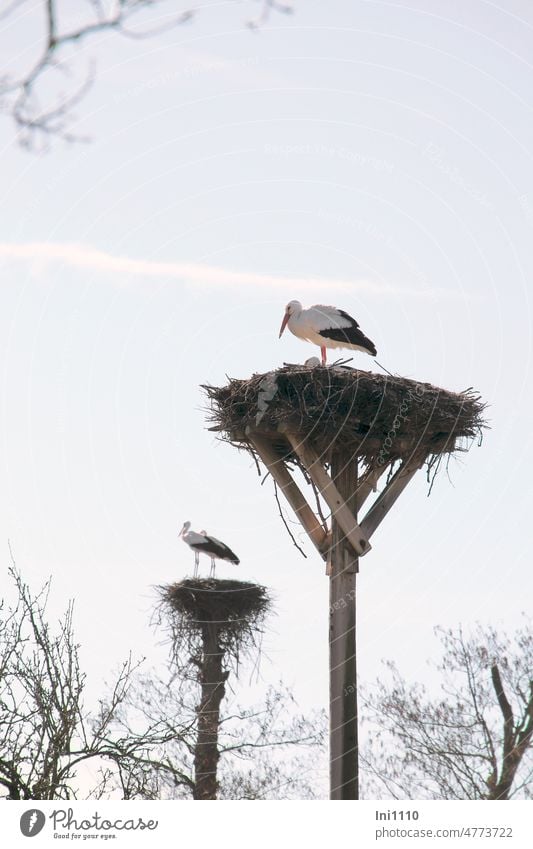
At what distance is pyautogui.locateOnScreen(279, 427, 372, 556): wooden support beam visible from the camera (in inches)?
375

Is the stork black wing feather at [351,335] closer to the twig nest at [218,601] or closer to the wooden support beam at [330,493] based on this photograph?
the wooden support beam at [330,493]

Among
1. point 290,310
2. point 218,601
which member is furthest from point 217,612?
point 290,310

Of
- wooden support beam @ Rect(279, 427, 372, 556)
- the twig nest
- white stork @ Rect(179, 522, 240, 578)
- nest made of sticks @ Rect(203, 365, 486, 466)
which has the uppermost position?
white stork @ Rect(179, 522, 240, 578)

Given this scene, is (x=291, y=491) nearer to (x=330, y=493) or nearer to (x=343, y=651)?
(x=330, y=493)

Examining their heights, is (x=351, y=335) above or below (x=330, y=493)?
above

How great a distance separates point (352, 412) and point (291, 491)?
823 millimetres

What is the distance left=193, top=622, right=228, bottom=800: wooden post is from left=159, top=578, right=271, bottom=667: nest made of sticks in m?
0.10

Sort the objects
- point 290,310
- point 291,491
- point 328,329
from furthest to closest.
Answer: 1. point 290,310
2. point 328,329
3. point 291,491

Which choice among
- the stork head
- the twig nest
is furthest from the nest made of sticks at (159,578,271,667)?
the stork head

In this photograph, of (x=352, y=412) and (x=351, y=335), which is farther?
(x=351, y=335)

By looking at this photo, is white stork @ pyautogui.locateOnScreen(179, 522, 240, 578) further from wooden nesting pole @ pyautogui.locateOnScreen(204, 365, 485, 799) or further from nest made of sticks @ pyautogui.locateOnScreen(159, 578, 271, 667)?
wooden nesting pole @ pyautogui.locateOnScreen(204, 365, 485, 799)

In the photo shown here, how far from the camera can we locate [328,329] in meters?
11.4

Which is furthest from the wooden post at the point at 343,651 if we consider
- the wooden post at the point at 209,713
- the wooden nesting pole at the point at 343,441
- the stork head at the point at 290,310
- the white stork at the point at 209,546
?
the white stork at the point at 209,546
